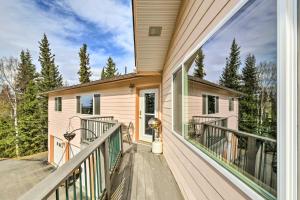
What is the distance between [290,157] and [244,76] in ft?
2.13

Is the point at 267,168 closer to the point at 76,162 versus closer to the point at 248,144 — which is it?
the point at 248,144

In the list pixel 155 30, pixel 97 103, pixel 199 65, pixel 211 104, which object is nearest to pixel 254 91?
pixel 211 104

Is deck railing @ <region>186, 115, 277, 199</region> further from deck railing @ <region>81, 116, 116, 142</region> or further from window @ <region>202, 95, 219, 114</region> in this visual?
deck railing @ <region>81, 116, 116, 142</region>

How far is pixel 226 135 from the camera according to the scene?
179 centimetres

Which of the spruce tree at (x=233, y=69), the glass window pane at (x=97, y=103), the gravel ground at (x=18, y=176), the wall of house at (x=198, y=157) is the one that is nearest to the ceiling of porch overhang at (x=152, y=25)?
the wall of house at (x=198, y=157)

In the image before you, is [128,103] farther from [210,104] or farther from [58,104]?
[58,104]

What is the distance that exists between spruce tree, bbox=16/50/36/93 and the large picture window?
23.3m

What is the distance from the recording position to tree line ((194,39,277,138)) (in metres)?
1.15

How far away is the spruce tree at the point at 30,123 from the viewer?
64.6ft

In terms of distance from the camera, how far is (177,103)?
13.3ft

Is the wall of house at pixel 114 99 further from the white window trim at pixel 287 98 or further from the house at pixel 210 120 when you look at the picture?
the white window trim at pixel 287 98

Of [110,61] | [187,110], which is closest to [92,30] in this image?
[110,61]

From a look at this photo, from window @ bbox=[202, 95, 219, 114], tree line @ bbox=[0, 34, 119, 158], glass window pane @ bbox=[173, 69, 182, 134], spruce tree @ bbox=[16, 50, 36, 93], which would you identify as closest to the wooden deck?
glass window pane @ bbox=[173, 69, 182, 134]

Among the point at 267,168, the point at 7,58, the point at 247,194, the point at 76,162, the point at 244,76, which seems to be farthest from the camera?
the point at 7,58
